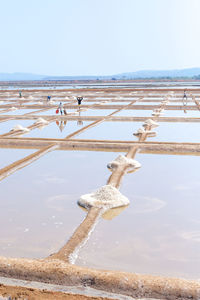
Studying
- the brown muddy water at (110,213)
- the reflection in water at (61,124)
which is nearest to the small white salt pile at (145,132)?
the brown muddy water at (110,213)

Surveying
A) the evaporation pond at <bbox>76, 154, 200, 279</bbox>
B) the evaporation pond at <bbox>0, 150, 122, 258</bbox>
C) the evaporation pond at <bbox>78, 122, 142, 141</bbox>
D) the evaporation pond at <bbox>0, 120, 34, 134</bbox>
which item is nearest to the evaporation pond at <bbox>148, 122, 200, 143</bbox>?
the evaporation pond at <bbox>78, 122, 142, 141</bbox>

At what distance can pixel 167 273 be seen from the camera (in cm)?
362

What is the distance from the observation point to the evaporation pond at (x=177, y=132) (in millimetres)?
10715

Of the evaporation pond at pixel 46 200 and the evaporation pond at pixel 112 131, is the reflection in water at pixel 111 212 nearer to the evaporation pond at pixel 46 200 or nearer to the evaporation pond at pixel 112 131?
the evaporation pond at pixel 46 200

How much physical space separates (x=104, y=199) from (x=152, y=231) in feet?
3.45

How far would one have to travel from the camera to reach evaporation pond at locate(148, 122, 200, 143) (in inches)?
422

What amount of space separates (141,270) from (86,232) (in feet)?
3.33

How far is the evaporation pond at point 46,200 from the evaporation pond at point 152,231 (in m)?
0.53

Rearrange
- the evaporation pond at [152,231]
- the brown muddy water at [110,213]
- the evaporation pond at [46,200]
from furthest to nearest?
the evaporation pond at [46,200] < the brown muddy water at [110,213] < the evaporation pond at [152,231]

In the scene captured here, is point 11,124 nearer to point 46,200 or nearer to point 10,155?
point 10,155

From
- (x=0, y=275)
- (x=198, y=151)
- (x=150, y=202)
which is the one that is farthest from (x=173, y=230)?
(x=198, y=151)

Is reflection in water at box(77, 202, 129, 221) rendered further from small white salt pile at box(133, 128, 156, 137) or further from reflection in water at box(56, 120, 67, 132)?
reflection in water at box(56, 120, 67, 132)

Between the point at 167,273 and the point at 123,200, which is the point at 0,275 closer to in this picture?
the point at 167,273

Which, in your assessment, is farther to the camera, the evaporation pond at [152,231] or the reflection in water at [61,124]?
the reflection in water at [61,124]
